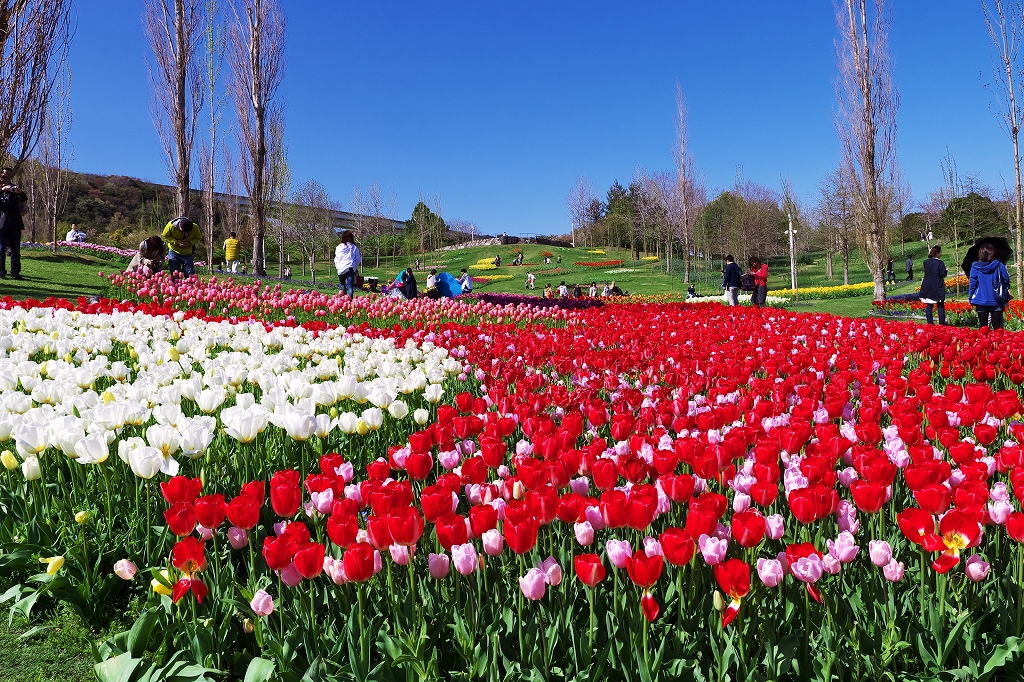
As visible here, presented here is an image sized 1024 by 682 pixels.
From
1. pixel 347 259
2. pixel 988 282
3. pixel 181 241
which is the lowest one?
pixel 988 282

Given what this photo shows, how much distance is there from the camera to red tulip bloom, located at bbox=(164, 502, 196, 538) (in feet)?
5.94

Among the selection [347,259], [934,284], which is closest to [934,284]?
[934,284]

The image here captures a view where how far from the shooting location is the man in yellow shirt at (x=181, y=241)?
13086 mm

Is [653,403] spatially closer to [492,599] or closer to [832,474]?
[832,474]

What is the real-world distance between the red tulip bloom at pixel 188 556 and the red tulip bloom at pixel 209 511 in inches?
3.3

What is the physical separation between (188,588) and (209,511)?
0.20 metres

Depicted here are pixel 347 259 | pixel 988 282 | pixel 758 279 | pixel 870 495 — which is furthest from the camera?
pixel 758 279

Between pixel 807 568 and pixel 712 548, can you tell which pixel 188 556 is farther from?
pixel 807 568

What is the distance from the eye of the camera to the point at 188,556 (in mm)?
1732

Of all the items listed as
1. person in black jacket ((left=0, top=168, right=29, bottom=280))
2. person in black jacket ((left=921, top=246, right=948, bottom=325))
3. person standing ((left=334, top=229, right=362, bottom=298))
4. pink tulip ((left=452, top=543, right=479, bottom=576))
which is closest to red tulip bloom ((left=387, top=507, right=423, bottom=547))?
pink tulip ((left=452, top=543, right=479, bottom=576))

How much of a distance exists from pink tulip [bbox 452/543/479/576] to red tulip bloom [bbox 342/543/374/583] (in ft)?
0.68

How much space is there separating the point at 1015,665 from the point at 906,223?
68925 mm

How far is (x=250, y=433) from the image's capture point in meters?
2.64

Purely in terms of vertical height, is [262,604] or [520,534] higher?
[520,534]
